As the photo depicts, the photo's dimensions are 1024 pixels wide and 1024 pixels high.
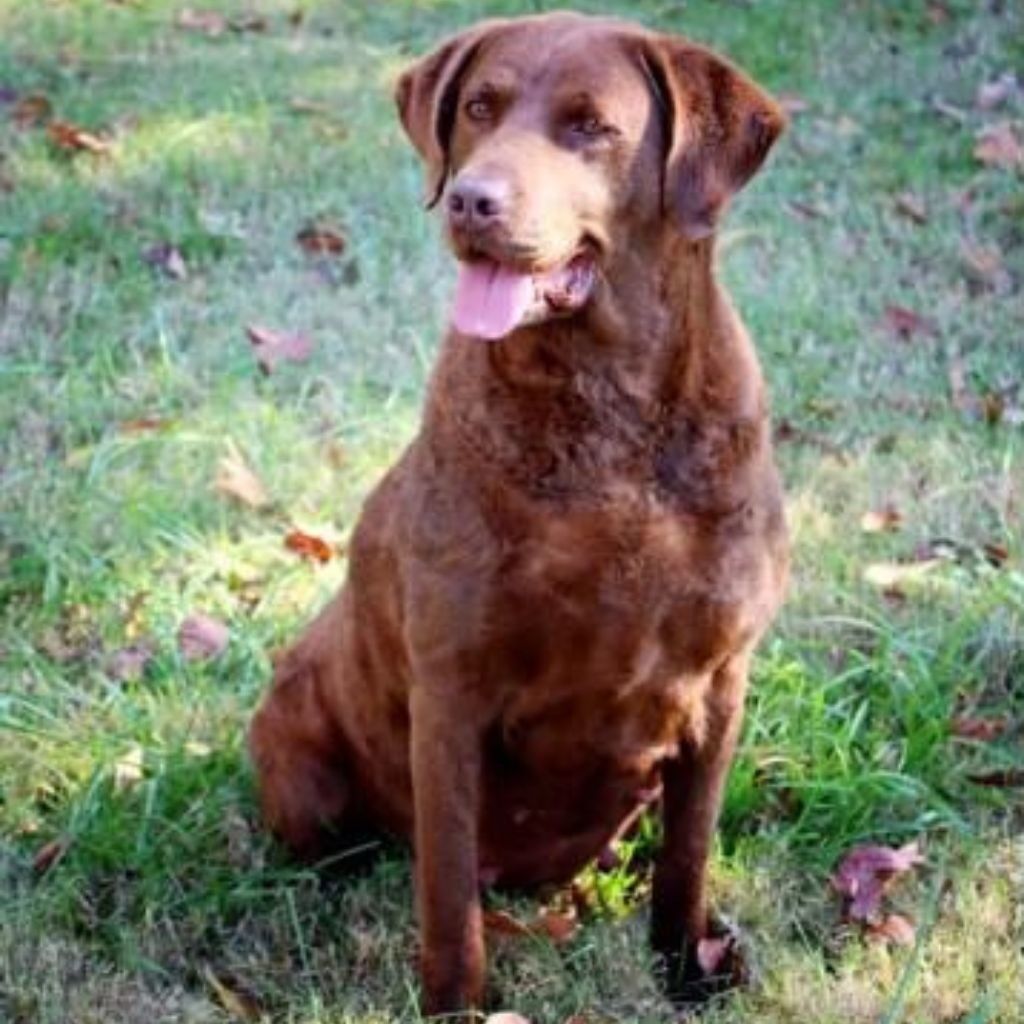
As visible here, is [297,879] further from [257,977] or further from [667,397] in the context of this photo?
[667,397]

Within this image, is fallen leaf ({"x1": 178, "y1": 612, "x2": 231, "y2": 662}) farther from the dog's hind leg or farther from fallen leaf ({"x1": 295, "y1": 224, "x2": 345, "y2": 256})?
fallen leaf ({"x1": 295, "y1": 224, "x2": 345, "y2": 256})

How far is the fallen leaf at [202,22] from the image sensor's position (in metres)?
9.15

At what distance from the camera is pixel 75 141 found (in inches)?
292

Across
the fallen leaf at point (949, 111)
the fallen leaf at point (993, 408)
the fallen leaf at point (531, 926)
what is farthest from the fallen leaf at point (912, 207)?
the fallen leaf at point (531, 926)

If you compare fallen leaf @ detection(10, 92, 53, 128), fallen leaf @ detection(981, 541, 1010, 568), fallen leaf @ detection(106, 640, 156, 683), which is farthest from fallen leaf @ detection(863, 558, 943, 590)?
fallen leaf @ detection(10, 92, 53, 128)

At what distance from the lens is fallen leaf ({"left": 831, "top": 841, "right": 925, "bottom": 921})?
12.2 ft

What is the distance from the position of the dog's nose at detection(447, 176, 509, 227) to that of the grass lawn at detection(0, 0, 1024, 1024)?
1.42 metres

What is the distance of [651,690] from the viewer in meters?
3.20

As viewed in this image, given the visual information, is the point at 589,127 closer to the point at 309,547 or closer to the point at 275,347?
the point at 309,547

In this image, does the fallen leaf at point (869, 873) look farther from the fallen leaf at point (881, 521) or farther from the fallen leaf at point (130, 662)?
the fallen leaf at point (130, 662)

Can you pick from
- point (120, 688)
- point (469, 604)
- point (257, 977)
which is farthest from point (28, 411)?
point (469, 604)

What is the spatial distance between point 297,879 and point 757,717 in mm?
1017

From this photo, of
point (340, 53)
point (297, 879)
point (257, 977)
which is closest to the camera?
point (257, 977)

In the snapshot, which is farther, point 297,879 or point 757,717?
point 757,717
